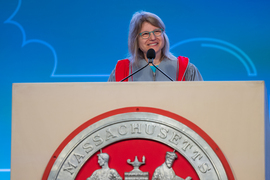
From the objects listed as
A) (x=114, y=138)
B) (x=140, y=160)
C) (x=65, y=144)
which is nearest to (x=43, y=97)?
(x=65, y=144)

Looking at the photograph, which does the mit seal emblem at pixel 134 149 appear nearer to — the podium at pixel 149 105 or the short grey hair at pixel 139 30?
the podium at pixel 149 105

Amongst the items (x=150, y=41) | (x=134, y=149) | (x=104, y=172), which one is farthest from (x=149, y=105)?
(x=150, y=41)

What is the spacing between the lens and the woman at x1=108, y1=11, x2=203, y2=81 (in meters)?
1.89

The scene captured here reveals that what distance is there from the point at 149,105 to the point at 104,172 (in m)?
0.26

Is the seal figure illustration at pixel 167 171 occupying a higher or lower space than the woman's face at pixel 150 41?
lower

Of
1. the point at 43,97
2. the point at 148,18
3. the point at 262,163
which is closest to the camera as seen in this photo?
the point at 262,163

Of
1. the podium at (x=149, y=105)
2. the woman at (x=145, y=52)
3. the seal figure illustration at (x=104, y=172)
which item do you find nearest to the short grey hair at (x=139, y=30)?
the woman at (x=145, y=52)

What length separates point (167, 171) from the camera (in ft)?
3.71

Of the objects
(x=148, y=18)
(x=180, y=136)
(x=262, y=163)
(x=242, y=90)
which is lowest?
(x=262, y=163)

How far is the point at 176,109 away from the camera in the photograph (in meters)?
1.17

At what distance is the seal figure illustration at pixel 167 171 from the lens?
112cm

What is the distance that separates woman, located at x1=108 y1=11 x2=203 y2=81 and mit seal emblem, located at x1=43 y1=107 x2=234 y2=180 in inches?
28.6

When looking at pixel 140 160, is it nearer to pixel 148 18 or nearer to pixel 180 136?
pixel 180 136

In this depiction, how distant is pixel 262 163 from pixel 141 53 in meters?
1.04
